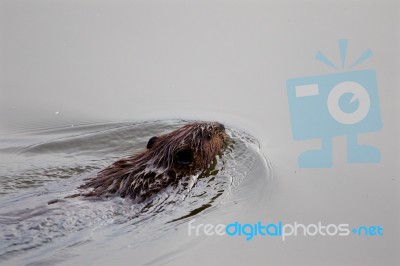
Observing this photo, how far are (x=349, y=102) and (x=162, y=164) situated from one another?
1939 mm

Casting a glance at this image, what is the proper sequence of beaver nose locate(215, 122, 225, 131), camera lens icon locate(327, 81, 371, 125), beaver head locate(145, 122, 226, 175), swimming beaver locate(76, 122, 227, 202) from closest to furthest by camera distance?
swimming beaver locate(76, 122, 227, 202) → beaver head locate(145, 122, 226, 175) → camera lens icon locate(327, 81, 371, 125) → beaver nose locate(215, 122, 225, 131)

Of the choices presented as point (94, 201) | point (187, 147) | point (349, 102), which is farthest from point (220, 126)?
point (94, 201)

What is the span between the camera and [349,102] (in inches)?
265

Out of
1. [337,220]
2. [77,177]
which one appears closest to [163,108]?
[77,177]

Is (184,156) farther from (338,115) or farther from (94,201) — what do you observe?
(338,115)

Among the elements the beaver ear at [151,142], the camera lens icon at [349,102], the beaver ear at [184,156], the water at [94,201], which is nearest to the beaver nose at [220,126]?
the water at [94,201]

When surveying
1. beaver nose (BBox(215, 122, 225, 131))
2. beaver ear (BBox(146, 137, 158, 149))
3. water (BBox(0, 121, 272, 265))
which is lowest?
water (BBox(0, 121, 272, 265))

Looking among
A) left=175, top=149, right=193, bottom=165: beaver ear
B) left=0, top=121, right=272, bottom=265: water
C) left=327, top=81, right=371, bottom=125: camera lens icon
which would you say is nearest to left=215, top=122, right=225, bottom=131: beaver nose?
left=0, top=121, right=272, bottom=265: water

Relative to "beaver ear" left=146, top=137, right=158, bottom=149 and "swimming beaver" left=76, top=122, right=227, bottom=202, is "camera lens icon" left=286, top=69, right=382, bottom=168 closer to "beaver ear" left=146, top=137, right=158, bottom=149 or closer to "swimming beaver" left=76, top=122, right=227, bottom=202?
"swimming beaver" left=76, top=122, right=227, bottom=202

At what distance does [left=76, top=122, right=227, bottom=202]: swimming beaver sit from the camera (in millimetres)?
6062

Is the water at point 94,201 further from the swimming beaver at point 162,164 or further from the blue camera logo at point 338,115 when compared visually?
the blue camera logo at point 338,115

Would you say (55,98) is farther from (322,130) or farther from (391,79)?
(391,79)

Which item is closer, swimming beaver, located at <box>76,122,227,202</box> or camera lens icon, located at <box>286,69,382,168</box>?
swimming beaver, located at <box>76,122,227,202</box>

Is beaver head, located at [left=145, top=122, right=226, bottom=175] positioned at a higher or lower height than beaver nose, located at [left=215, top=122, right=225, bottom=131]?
lower
